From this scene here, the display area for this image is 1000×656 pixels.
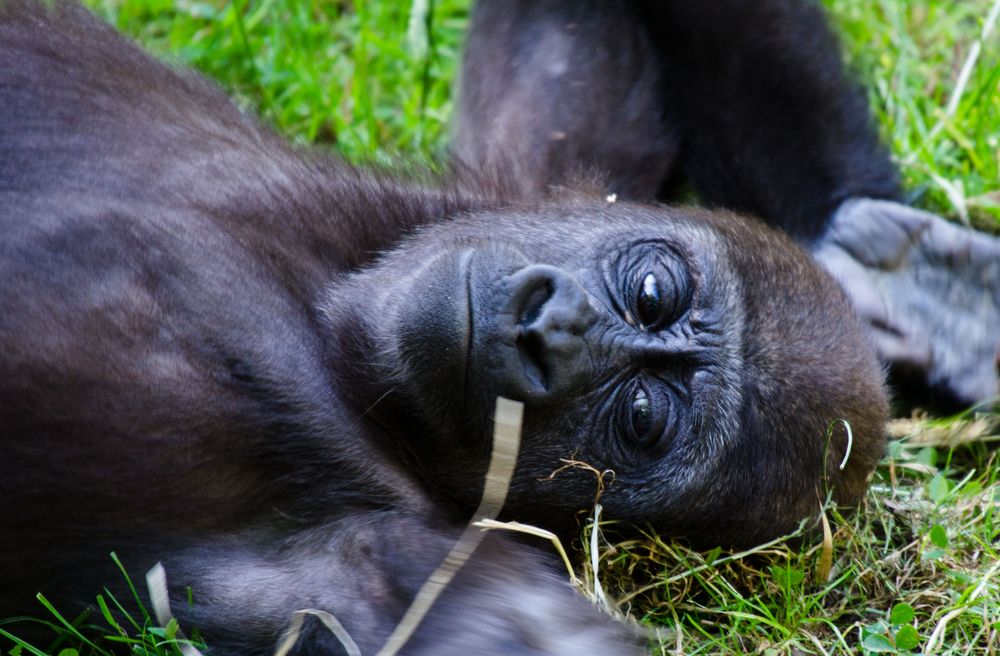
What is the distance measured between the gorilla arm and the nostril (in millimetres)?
1337

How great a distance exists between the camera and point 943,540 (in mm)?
3125

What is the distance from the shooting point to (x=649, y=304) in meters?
2.95

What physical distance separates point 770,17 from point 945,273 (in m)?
0.99

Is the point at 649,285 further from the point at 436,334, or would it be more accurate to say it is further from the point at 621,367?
the point at 436,334

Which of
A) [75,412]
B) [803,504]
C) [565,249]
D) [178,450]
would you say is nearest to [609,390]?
[565,249]

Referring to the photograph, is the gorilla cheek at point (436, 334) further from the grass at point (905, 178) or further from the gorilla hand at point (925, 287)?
the gorilla hand at point (925, 287)

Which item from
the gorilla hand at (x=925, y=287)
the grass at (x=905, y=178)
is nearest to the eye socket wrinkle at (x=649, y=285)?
the grass at (x=905, y=178)

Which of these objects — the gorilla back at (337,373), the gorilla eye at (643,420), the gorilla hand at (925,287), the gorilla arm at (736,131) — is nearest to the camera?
the gorilla back at (337,373)

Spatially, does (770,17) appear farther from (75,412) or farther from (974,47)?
(75,412)

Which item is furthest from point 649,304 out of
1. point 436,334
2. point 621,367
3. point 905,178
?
point 905,178

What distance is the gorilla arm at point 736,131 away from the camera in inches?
159

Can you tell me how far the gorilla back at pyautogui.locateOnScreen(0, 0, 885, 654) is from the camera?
2.56m

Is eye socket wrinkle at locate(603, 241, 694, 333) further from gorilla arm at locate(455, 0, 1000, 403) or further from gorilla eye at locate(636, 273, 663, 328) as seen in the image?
gorilla arm at locate(455, 0, 1000, 403)

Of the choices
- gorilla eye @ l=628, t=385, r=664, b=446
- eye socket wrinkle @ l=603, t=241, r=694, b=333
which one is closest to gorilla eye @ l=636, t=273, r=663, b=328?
eye socket wrinkle @ l=603, t=241, r=694, b=333
